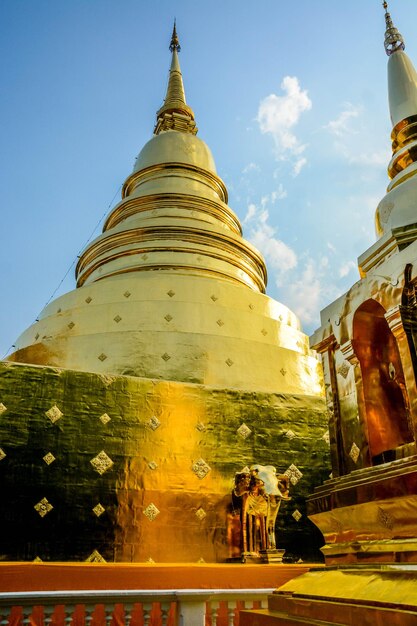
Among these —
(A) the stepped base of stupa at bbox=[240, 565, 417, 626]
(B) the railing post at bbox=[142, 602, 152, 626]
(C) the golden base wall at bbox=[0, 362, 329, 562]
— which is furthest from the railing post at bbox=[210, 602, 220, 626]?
(C) the golden base wall at bbox=[0, 362, 329, 562]

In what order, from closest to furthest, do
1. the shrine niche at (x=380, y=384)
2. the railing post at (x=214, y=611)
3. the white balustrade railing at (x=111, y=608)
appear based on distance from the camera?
the shrine niche at (x=380, y=384) < the white balustrade railing at (x=111, y=608) < the railing post at (x=214, y=611)

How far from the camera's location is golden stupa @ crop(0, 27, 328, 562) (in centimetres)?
654

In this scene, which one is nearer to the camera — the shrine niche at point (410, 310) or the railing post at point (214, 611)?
the shrine niche at point (410, 310)

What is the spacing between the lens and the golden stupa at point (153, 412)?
654 centimetres

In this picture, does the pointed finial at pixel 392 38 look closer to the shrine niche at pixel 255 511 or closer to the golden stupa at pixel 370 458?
the golden stupa at pixel 370 458

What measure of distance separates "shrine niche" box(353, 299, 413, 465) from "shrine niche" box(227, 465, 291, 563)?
3.83 metres

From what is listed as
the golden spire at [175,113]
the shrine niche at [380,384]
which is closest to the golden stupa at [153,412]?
the shrine niche at [380,384]

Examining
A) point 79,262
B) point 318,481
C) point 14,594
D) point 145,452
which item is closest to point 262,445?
point 318,481

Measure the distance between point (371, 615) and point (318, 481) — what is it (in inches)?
233

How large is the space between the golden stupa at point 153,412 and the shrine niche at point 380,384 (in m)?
4.32

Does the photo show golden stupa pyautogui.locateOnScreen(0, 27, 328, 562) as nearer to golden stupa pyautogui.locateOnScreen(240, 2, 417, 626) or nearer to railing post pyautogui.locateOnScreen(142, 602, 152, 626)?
railing post pyautogui.locateOnScreen(142, 602, 152, 626)

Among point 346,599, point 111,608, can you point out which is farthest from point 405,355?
point 111,608

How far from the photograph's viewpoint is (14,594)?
391 centimetres

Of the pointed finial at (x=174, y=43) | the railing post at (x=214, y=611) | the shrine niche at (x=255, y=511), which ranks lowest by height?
the railing post at (x=214, y=611)
